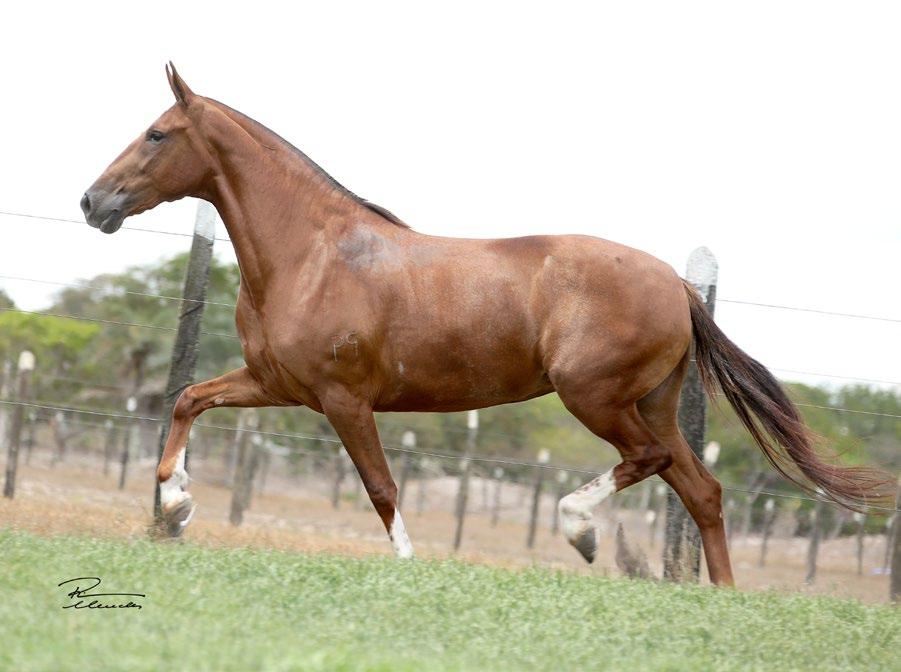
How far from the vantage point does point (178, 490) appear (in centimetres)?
621

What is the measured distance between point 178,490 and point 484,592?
6.85ft

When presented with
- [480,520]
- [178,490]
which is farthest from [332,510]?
[178,490]

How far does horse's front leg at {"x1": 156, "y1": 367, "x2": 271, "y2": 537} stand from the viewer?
246 inches

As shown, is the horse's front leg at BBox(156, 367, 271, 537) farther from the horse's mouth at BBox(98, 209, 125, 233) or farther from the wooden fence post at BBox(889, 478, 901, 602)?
the wooden fence post at BBox(889, 478, 901, 602)

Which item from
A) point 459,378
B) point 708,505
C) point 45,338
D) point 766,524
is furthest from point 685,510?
point 45,338

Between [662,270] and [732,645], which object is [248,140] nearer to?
[662,270]

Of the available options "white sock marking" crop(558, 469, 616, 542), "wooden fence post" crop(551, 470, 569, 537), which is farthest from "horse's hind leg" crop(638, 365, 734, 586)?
"wooden fence post" crop(551, 470, 569, 537)

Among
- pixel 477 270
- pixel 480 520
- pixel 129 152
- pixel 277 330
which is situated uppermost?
pixel 129 152

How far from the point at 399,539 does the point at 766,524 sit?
1946cm

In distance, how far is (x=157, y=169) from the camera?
636cm

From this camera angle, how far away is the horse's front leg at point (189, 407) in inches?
246

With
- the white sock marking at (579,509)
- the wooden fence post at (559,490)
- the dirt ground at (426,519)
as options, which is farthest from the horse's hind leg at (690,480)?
the wooden fence post at (559,490)

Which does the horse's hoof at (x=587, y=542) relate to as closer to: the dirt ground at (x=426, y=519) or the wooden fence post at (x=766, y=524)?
the dirt ground at (x=426, y=519)

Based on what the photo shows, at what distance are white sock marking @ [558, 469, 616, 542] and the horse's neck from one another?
6.53 feet
